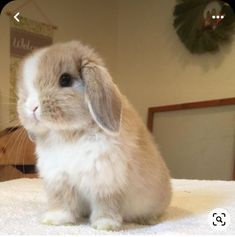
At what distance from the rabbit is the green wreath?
201cm

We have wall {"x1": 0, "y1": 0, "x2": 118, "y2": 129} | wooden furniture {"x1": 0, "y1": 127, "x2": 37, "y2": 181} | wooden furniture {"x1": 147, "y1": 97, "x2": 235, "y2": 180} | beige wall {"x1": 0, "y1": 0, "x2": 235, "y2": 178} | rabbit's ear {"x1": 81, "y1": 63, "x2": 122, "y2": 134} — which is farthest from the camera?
beige wall {"x1": 0, "y1": 0, "x2": 235, "y2": 178}

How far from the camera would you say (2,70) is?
248cm

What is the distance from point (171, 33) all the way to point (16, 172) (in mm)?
1535

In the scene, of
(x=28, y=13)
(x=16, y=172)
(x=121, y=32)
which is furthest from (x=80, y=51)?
(x=121, y=32)

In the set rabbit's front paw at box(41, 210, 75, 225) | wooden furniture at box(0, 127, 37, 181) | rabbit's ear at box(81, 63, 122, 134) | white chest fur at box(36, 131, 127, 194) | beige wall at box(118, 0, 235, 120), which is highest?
beige wall at box(118, 0, 235, 120)

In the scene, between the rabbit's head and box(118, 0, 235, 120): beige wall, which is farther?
box(118, 0, 235, 120): beige wall

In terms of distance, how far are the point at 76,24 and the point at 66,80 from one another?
232cm

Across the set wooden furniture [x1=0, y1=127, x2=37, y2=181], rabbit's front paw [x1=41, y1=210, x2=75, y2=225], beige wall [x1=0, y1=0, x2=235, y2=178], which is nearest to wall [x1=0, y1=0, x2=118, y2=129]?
beige wall [x1=0, y1=0, x2=235, y2=178]

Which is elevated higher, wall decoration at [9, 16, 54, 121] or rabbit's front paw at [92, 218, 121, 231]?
wall decoration at [9, 16, 54, 121]

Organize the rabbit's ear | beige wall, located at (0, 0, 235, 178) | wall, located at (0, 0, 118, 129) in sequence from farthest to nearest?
beige wall, located at (0, 0, 235, 178) < wall, located at (0, 0, 118, 129) < the rabbit's ear

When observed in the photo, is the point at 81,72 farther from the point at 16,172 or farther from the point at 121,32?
the point at 121,32

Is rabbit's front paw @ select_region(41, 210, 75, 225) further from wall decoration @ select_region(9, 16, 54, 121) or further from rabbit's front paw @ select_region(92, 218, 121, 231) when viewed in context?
wall decoration @ select_region(9, 16, 54, 121)

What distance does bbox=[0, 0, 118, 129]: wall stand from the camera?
2.48 m

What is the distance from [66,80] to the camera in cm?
80
